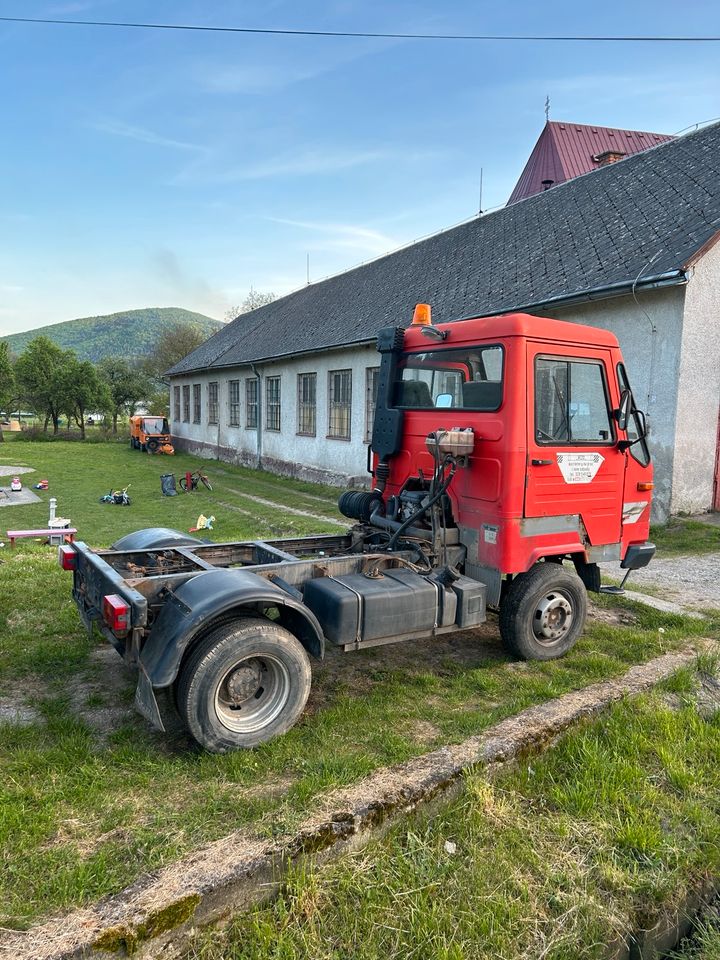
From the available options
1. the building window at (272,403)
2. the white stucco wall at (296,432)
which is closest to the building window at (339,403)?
the white stucco wall at (296,432)

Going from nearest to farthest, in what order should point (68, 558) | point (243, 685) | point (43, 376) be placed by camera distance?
point (243, 685), point (68, 558), point (43, 376)

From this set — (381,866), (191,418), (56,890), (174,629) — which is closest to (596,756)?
(381,866)

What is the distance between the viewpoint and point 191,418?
32.8m

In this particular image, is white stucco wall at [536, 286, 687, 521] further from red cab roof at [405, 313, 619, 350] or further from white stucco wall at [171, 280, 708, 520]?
red cab roof at [405, 313, 619, 350]

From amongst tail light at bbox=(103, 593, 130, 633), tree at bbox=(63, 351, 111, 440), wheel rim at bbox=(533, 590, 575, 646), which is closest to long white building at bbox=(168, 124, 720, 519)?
wheel rim at bbox=(533, 590, 575, 646)

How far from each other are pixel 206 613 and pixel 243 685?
527mm

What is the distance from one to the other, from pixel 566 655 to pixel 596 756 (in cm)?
157

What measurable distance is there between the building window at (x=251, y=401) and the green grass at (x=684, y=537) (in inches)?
672

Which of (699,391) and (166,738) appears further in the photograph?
(699,391)

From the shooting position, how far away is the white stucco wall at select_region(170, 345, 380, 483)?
1683cm

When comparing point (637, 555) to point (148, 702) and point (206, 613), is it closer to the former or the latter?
point (206, 613)

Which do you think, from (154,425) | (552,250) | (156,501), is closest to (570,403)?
(552,250)

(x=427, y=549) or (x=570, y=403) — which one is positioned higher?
(x=570, y=403)

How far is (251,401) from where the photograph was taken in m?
24.9
